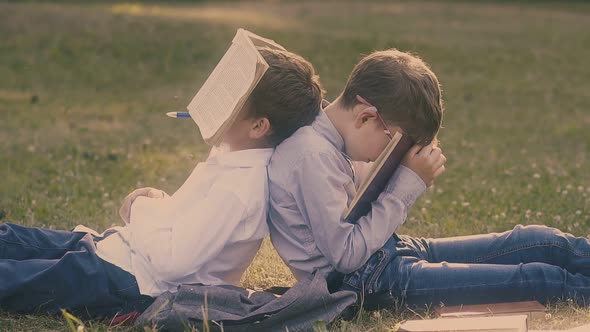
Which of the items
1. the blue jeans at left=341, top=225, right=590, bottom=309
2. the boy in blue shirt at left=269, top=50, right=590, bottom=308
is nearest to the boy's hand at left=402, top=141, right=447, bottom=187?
the boy in blue shirt at left=269, top=50, right=590, bottom=308

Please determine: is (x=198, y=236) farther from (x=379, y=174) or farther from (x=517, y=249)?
(x=517, y=249)

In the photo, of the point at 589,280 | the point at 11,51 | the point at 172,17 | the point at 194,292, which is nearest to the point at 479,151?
the point at 589,280

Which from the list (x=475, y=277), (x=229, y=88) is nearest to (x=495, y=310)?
(x=475, y=277)

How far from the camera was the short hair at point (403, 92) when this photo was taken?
12.8ft

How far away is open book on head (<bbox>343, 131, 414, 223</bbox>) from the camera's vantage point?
3857mm

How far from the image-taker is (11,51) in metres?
14.6

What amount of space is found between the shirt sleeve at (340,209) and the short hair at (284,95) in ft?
0.68

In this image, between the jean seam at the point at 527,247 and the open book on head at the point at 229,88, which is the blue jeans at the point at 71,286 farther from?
the jean seam at the point at 527,247

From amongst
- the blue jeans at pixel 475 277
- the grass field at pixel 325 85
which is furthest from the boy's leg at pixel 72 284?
the blue jeans at pixel 475 277

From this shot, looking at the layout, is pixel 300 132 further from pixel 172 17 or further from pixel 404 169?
pixel 172 17

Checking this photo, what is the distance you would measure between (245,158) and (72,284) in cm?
Result: 91

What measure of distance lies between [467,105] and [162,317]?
945cm

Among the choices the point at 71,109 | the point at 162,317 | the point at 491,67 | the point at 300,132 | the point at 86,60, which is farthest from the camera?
the point at 491,67

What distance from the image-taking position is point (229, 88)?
387cm
